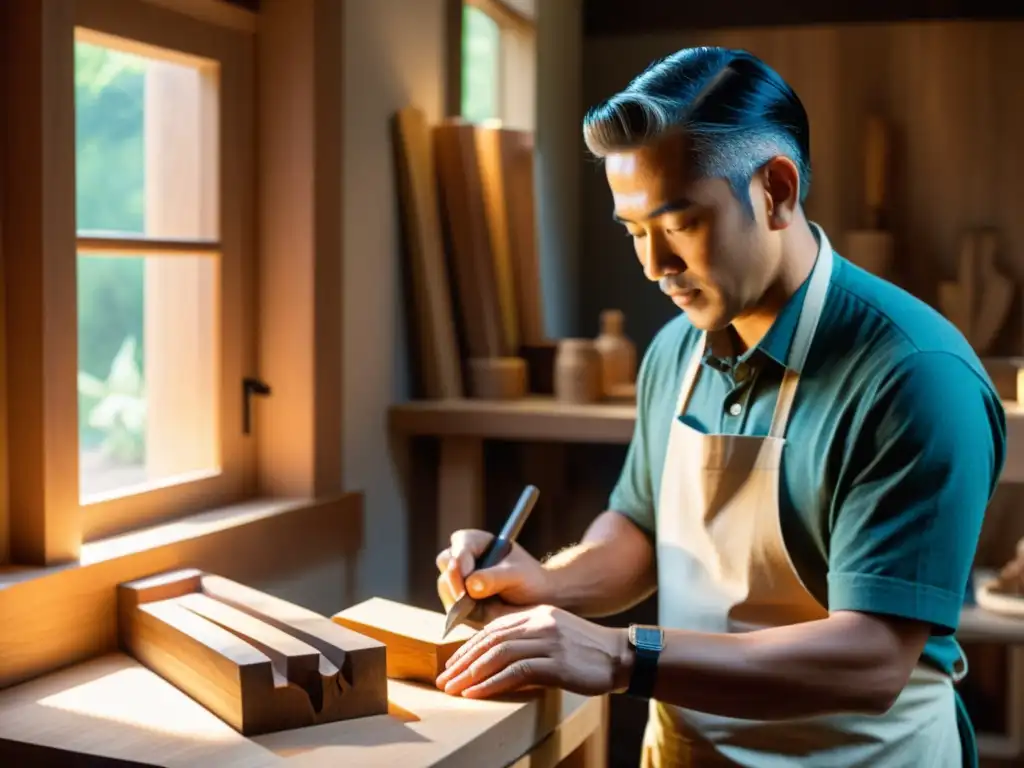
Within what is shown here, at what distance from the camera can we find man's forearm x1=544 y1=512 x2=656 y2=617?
187 centimetres

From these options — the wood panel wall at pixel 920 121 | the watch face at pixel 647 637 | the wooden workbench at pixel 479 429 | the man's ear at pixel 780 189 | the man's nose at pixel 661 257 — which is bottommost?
the watch face at pixel 647 637

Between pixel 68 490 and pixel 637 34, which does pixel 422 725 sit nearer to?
pixel 68 490

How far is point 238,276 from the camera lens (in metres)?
2.36

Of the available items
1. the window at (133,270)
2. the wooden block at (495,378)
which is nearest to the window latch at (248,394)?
the window at (133,270)

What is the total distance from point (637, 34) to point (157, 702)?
326cm

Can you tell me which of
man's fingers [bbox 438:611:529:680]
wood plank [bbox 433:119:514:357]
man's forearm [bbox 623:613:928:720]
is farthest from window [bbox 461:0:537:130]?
man's forearm [bbox 623:613:928:720]

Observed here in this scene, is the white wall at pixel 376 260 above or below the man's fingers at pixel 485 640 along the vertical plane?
above

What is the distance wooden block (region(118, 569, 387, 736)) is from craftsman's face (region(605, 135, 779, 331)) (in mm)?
587

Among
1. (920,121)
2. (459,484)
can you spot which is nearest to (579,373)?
(459,484)

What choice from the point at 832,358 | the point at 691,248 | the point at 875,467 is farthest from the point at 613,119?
the point at 875,467

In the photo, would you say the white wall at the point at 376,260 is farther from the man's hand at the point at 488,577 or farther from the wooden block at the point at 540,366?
the man's hand at the point at 488,577

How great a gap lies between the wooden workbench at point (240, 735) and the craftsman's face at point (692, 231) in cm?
55

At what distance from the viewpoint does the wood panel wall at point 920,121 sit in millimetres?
4098

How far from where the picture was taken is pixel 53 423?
5.86 feet
